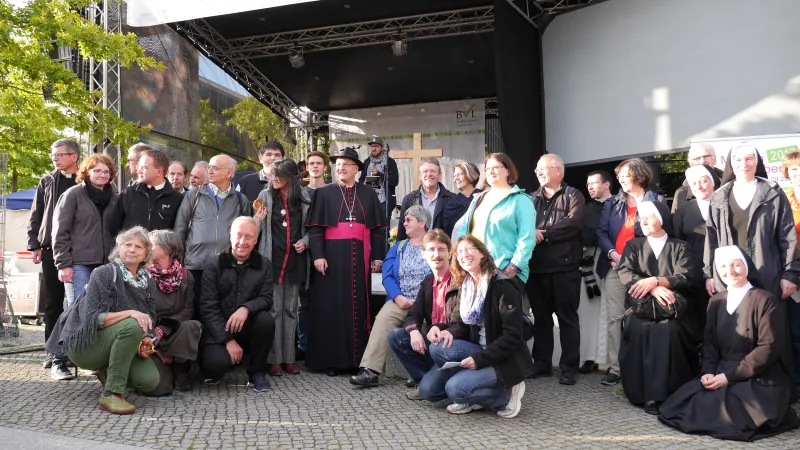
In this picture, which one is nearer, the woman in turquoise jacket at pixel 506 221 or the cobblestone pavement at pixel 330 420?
the cobblestone pavement at pixel 330 420

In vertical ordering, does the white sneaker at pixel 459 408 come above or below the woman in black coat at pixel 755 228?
below

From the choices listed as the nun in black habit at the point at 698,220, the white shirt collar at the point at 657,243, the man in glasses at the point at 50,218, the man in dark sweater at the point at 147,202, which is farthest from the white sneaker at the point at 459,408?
the man in glasses at the point at 50,218

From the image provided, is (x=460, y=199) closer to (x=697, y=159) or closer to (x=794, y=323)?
(x=697, y=159)

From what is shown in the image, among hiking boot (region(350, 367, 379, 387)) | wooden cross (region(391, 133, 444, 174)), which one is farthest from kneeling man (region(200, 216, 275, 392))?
wooden cross (region(391, 133, 444, 174))

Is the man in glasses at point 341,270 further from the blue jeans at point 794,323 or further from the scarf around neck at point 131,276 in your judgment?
the blue jeans at point 794,323

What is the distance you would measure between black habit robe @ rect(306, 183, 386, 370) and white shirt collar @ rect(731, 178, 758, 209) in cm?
285

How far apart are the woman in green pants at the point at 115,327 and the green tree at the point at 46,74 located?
4.41 m

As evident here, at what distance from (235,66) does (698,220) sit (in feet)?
34.7

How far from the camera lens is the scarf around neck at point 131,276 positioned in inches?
171

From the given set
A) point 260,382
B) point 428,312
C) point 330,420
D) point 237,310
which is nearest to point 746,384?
point 428,312

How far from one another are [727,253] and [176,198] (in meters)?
4.20

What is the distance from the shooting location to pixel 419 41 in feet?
40.0

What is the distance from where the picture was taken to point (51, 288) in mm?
5629

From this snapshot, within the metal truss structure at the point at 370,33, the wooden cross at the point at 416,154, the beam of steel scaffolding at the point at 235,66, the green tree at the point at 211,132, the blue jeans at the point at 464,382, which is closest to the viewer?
the blue jeans at the point at 464,382
